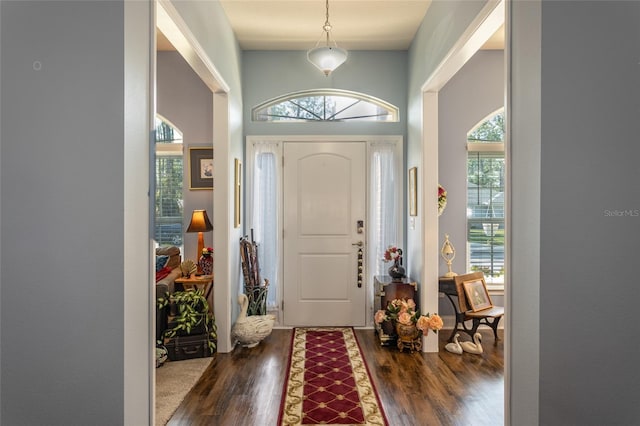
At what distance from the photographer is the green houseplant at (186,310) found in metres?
3.74

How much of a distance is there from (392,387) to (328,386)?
A: 0.47 meters

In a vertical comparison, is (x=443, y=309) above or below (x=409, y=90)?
below

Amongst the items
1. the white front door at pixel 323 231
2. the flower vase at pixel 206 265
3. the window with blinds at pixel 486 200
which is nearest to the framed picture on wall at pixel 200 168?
the white front door at pixel 323 231

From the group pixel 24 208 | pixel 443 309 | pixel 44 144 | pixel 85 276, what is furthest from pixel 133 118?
pixel 443 309

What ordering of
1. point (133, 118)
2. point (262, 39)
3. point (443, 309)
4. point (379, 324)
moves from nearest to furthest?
point (133, 118), point (379, 324), point (262, 39), point (443, 309)

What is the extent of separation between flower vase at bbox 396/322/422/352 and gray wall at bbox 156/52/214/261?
2377 millimetres

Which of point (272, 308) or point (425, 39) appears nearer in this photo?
point (425, 39)

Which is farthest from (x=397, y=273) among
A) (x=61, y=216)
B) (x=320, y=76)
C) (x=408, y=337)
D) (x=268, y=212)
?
(x=61, y=216)

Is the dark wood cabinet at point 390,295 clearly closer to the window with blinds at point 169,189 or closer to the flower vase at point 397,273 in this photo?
the flower vase at point 397,273

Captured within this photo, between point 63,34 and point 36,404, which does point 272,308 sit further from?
point 63,34

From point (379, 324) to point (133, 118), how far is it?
3.18m

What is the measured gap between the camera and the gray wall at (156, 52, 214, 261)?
503 centimetres

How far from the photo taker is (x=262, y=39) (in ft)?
15.0

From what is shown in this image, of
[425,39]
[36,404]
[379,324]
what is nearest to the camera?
[36,404]
